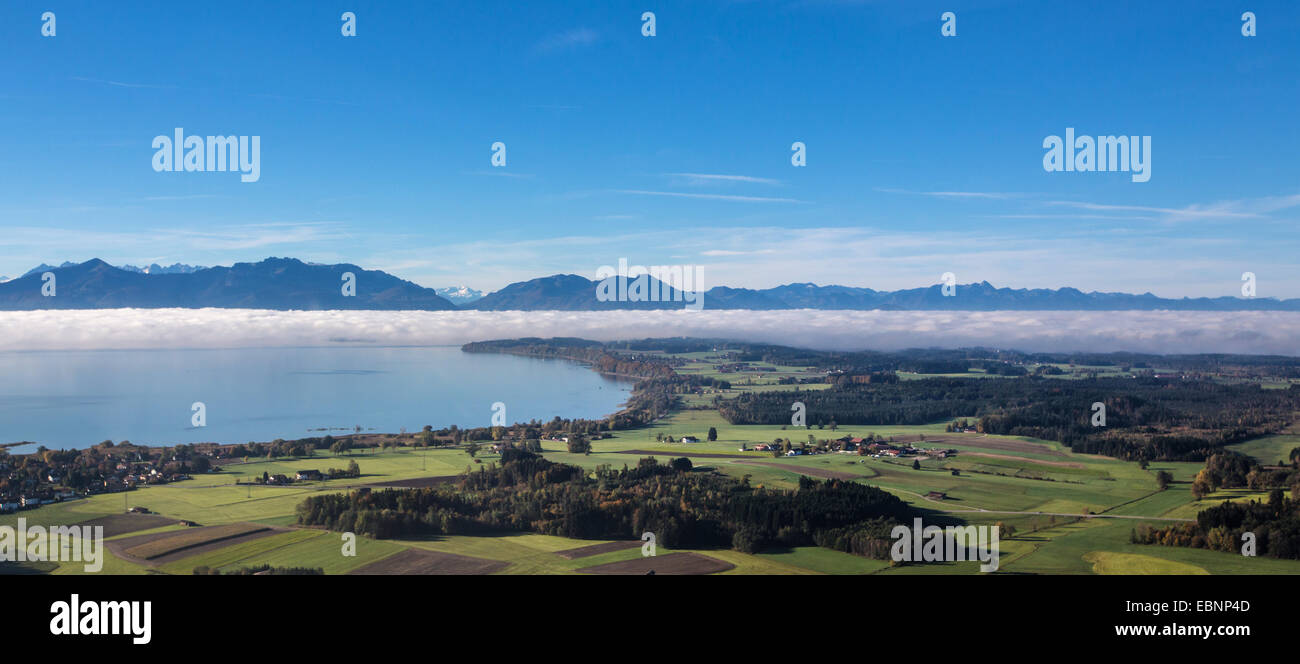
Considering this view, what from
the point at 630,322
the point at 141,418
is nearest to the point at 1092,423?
the point at 141,418

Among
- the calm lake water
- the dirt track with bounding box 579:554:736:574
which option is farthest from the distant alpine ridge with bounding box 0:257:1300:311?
the dirt track with bounding box 579:554:736:574

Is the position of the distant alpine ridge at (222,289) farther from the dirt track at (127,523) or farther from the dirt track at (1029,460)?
the dirt track at (1029,460)

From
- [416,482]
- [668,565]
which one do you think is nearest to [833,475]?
[668,565]

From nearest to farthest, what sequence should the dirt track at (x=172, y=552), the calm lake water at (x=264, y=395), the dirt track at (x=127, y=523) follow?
1. the dirt track at (x=172, y=552)
2. the dirt track at (x=127, y=523)
3. the calm lake water at (x=264, y=395)

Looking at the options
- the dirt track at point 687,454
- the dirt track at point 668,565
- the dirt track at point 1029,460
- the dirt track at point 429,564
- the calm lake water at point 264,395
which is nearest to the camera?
the dirt track at point 429,564

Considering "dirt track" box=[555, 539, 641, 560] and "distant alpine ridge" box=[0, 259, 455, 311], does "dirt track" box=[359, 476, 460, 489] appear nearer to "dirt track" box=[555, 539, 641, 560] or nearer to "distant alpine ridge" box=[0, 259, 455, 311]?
"dirt track" box=[555, 539, 641, 560]

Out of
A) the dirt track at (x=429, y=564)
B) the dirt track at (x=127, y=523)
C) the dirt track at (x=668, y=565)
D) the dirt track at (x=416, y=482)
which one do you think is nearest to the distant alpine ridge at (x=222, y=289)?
the dirt track at (x=416, y=482)

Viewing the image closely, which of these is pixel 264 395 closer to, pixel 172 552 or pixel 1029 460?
pixel 172 552
